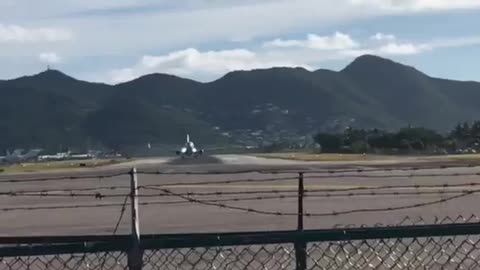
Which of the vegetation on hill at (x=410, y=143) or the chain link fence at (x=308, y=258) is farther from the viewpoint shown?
the vegetation on hill at (x=410, y=143)

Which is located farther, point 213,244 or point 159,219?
point 159,219

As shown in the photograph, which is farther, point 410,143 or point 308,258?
point 410,143

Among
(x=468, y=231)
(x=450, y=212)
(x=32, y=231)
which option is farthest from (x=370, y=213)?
(x=468, y=231)

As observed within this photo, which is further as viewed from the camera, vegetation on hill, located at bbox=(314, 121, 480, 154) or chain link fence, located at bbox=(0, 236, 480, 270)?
vegetation on hill, located at bbox=(314, 121, 480, 154)

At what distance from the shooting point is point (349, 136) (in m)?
128

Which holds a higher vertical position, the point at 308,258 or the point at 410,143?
the point at 410,143

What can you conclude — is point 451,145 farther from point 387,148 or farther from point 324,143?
point 324,143

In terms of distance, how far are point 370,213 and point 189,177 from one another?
2887 cm

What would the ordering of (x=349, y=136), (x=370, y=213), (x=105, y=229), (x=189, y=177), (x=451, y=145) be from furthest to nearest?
(x=349, y=136) < (x=451, y=145) < (x=189, y=177) < (x=370, y=213) < (x=105, y=229)

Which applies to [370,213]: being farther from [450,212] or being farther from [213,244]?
[213,244]

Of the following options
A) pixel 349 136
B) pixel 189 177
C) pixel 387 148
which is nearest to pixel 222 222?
pixel 189 177

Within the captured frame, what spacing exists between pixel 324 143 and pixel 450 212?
104 meters

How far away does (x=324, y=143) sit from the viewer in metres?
129

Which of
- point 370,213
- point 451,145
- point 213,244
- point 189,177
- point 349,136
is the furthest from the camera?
point 349,136
